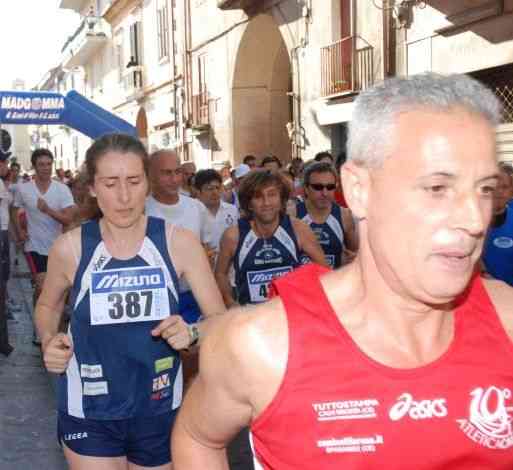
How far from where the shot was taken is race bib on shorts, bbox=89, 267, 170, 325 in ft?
11.4

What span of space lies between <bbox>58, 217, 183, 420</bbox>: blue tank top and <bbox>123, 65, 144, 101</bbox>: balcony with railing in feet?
92.1

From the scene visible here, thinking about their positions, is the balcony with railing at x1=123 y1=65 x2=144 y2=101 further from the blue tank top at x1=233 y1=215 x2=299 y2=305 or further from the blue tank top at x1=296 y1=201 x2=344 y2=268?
the blue tank top at x1=233 y1=215 x2=299 y2=305

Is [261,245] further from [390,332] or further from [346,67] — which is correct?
[346,67]

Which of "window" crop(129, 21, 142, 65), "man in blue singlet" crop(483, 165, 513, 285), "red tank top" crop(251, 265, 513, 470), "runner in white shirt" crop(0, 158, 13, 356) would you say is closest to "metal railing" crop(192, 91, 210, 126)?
"window" crop(129, 21, 142, 65)

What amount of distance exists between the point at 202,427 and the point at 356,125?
77 centimetres

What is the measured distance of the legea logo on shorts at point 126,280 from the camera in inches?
138

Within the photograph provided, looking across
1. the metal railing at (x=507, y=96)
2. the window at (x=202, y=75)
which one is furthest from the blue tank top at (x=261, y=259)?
the window at (x=202, y=75)

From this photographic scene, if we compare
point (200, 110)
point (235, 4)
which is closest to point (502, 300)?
point (235, 4)

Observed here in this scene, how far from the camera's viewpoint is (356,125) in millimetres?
1832

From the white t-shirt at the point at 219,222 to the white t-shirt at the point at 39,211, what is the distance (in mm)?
1756

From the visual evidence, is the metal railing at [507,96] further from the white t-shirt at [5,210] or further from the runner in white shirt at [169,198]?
the runner in white shirt at [169,198]

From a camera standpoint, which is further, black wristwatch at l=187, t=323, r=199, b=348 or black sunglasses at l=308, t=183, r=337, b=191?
black sunglasses at l=308, t=183, r=337, b=191

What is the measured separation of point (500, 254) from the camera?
18.8 feet

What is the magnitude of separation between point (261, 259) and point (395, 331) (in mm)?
3904
